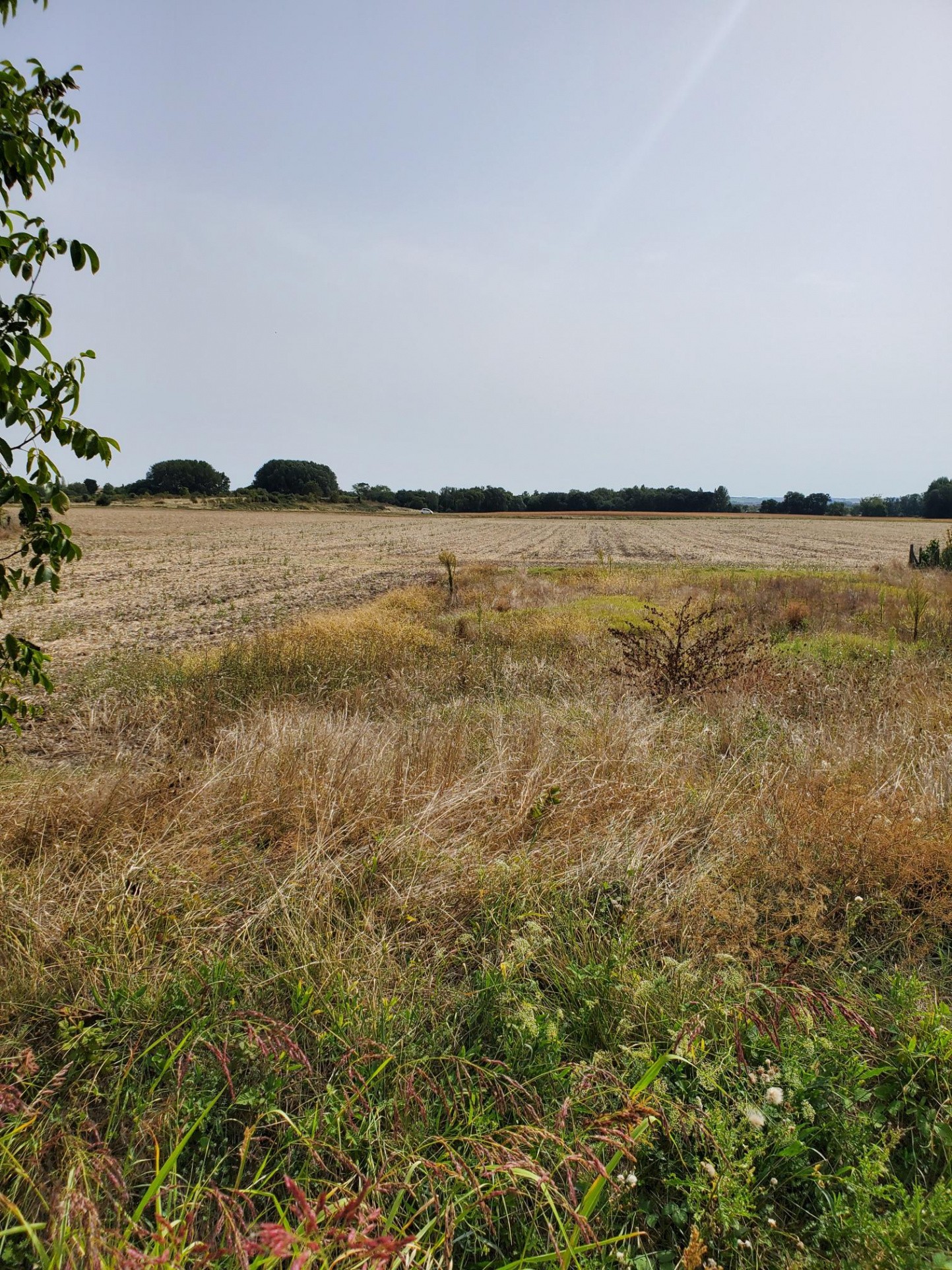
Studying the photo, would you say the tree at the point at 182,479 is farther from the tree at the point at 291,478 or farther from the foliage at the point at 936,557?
the foliage at the point at 936,557

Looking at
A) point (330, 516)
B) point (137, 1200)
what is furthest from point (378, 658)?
point (330, 516)

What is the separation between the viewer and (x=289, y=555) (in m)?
34.0

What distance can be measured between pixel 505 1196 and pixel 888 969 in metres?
2.02

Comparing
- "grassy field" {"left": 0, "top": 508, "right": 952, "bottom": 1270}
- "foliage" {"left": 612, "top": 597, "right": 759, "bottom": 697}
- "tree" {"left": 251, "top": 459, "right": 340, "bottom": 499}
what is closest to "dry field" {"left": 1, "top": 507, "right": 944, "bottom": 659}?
"foliage" {"left": 612, "top": 597, "right": 759, "bottom": 697}

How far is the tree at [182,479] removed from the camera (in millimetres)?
117188

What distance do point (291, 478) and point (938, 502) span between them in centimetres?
12241

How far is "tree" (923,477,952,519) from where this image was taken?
4016 inches

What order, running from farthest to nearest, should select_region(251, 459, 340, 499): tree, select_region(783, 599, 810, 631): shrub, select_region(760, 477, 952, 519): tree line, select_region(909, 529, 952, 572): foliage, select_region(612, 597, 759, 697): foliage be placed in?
select_region(251, 459, 340, 499): tree, select_region(760, 477, 952, 519): tree line, select_region(909, 529, 952, 572): foliage, select_region(783, 599, 810, 631): shrub, select_region(612, 597, 759, 697): foliage

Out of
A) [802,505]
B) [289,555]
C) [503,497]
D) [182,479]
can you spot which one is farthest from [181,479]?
[802,505]

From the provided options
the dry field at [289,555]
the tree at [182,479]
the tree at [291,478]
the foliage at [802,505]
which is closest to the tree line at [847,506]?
the foliage at [802,505]

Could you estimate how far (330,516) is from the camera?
298 feet

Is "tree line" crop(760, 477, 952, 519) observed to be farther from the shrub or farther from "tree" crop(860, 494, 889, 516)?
the shrub

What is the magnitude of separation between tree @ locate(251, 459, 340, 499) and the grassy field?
12814 cm

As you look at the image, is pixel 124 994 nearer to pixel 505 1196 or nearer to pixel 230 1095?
pixel 230 1095
